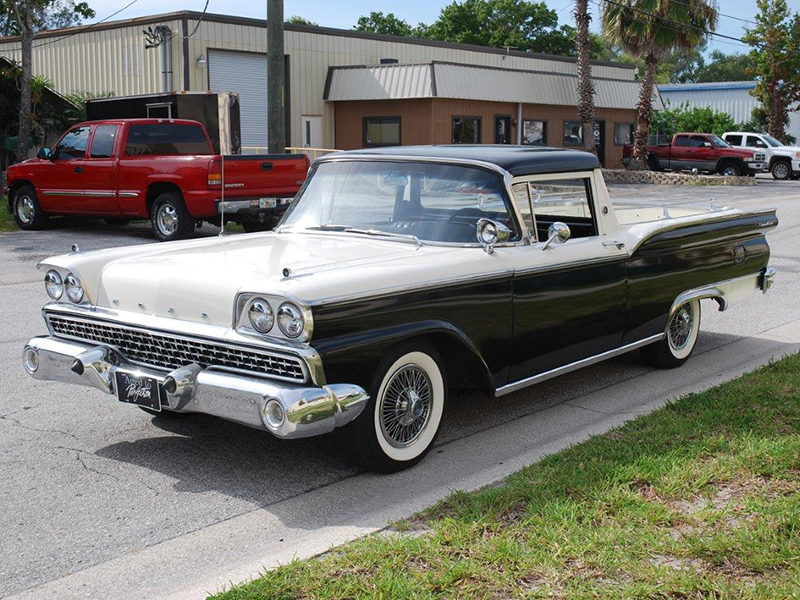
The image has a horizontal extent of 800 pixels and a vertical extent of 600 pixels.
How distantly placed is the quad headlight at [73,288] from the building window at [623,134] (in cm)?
3814

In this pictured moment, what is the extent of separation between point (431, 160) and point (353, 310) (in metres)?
1.64

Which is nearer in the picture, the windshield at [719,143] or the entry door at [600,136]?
the windshield at [719,143]

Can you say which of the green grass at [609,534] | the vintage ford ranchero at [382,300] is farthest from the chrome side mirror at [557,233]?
the green grass at [609,534]

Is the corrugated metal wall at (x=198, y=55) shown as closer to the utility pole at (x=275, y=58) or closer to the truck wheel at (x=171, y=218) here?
the utility pole at (x=275, y=58)

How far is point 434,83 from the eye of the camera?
103ft

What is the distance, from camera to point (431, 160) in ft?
19.8

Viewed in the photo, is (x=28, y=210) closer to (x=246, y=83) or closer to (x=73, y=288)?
(x=73, y=288)

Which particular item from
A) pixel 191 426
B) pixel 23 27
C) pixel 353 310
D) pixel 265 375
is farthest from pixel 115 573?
pixel 23 27

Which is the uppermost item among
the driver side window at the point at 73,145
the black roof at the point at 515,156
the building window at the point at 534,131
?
the building window at the point at 534,131

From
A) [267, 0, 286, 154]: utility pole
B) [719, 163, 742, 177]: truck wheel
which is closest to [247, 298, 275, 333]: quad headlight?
[267, 0, 286, 154]: utility pole

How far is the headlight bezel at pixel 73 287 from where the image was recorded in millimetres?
5516

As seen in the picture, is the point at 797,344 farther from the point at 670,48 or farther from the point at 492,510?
the point at 670,48

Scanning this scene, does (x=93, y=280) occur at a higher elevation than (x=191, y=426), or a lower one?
higher

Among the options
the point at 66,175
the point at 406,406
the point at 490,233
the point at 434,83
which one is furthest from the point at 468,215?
the point at 434,83
